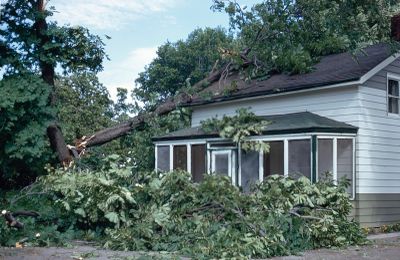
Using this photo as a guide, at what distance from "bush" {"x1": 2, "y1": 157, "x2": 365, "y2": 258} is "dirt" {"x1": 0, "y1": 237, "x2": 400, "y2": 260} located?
41cm

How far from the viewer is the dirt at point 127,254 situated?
945 centimetres

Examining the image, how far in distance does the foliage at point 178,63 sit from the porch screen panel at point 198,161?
26373mm

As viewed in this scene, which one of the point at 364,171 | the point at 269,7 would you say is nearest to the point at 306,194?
the point at 364,171

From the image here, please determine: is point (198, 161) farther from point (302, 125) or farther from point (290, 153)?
point (302, 125)

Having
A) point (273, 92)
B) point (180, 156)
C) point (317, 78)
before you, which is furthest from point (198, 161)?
point (317, 78)

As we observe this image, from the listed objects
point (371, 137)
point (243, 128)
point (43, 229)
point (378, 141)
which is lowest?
point (43, 229)

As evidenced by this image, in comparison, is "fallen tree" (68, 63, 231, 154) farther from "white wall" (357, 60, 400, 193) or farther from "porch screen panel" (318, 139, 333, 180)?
"porch screen panel" (318, 139, 333, 180)

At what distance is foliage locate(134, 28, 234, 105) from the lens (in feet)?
147

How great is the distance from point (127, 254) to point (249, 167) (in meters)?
6.61

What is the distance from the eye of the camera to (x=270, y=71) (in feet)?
64.6

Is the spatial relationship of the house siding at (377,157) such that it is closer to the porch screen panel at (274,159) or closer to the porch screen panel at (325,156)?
the porch screen panel at (325,156)

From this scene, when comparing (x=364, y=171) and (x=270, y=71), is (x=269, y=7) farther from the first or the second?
(x=364, y=171)

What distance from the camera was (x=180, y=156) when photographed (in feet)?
59.6

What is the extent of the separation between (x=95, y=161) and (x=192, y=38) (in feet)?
102
